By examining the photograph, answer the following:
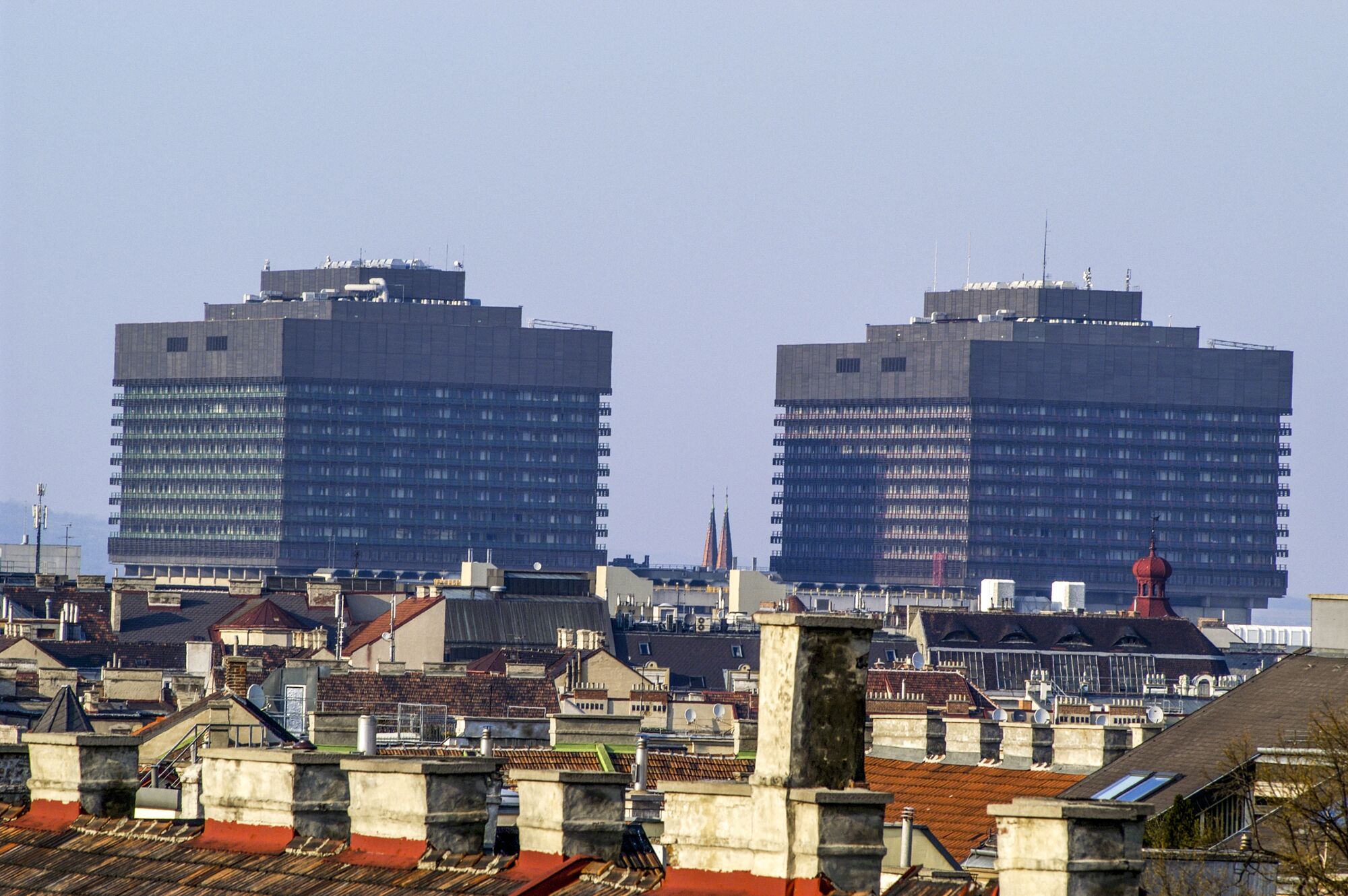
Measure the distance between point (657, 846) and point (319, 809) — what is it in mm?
9108

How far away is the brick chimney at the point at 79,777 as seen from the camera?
92.7 feet

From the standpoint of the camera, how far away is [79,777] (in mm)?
28281

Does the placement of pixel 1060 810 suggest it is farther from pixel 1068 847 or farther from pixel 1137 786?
pixel 1137 786

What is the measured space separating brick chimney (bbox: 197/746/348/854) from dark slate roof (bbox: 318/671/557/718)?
264 feet

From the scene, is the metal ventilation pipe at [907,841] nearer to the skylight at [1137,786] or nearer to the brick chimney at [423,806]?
the brick chimney at [423,806]

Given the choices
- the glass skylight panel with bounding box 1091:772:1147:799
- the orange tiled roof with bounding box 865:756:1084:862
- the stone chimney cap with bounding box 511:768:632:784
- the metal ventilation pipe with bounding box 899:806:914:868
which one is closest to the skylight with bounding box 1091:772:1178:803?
the glass skylight panel with bounding box 1091:772:1147:799

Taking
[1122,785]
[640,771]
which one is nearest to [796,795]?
[1122,785]

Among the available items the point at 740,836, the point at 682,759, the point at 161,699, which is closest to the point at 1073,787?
the point at 682,759

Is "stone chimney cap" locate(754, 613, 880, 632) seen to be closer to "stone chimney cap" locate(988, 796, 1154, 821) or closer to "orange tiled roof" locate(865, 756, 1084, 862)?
"stone chimney cap" locate(988, 796, 1154, 821)

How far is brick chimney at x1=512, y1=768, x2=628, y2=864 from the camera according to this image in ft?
75.3

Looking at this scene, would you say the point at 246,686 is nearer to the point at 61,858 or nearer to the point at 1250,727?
the point at 1250,727

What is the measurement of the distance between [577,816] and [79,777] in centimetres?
705

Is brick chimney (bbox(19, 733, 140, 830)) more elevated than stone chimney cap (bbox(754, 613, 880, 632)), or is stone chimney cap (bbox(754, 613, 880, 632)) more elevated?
stone chimney cap (bbox(754, 613, 880, 632))

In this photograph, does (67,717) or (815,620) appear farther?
(67,717)
